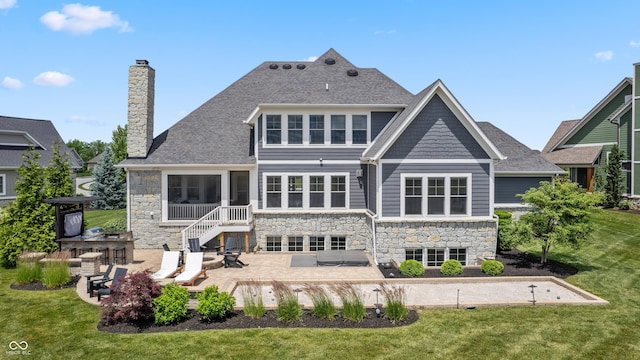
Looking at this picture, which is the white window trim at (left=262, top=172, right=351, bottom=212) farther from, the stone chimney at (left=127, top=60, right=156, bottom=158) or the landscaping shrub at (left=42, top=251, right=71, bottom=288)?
the landscaping shrub at (left=42, top=251, right=71, bottom=288)

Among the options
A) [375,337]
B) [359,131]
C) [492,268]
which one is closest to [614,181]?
[492,268]

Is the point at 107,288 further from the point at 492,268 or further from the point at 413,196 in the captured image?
the point at 492,268

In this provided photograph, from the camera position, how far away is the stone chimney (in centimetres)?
1931

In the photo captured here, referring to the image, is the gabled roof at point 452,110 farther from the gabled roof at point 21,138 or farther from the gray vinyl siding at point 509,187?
the gabled roof at point 21,138

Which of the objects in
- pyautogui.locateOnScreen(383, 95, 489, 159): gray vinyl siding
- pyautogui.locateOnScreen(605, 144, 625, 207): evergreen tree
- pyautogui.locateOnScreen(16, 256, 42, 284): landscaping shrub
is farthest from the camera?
pyautogui.locateOnScreen(605, 144, 625, 207): evergreen tree

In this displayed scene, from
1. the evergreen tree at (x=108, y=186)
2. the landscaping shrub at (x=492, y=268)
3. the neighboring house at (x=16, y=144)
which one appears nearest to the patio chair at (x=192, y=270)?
the landscaping shrub at (x=492, y=268)

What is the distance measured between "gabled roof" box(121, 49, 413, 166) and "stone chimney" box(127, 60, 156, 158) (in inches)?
22.8

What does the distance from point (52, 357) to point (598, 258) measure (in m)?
19.8

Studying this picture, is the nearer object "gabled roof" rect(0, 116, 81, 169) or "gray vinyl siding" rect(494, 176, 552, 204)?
"gray vinyl siding" rect(494, 176, 552, 204)

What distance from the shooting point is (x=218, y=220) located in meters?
18.5

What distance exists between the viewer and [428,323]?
10391 millimetres

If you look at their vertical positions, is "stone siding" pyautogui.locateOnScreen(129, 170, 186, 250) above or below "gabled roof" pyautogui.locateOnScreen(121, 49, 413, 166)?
below

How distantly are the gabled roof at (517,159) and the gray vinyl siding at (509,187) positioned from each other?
0.53 meters

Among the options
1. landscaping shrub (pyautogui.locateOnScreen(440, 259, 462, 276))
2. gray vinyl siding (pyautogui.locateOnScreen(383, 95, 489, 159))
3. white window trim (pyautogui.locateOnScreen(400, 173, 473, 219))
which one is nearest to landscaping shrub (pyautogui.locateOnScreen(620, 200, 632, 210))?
white window trim (pyautogui.locateOnScreen(400, 173, 473, 219))
